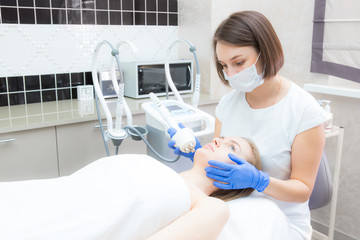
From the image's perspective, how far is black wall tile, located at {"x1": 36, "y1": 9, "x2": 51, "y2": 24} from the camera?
8.43 ft

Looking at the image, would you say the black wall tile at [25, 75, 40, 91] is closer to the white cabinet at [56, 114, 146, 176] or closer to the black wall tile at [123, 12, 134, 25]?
the white cabinet at [56, 114, 146, 176]

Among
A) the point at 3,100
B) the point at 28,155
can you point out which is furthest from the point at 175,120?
the point at 3,100

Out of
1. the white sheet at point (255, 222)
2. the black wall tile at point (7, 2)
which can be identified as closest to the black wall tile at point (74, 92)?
the black wall tile at point (7, 2)

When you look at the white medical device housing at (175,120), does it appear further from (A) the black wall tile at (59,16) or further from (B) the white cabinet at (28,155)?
(A) the black wall tile at (59,16)

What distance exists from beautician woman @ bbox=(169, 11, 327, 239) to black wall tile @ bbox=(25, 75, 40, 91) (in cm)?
168

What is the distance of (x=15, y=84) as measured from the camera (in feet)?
8.39

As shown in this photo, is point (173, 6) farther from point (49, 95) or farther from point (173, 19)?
point (49, 95)

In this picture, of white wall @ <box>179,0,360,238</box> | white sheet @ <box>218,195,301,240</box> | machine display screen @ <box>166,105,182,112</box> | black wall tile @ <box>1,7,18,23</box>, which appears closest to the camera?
white sheet @ <box>218,195,301,240</box>

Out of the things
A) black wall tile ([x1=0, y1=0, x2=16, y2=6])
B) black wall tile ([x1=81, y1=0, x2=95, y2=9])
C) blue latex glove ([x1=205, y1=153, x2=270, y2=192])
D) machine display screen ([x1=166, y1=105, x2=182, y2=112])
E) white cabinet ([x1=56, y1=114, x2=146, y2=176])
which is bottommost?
white cabinet ([x1=56, y1=114, x2=146, y2=176])

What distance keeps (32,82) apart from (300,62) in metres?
1.93

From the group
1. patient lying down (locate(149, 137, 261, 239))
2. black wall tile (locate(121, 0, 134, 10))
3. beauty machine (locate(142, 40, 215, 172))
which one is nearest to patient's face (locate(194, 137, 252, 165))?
patient lying down (locate(149, 137, 261, 239))

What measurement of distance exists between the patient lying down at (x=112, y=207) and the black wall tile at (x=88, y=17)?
1.87 meters

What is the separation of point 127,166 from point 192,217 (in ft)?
0.82

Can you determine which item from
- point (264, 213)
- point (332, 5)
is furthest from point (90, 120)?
point (332, 5)
